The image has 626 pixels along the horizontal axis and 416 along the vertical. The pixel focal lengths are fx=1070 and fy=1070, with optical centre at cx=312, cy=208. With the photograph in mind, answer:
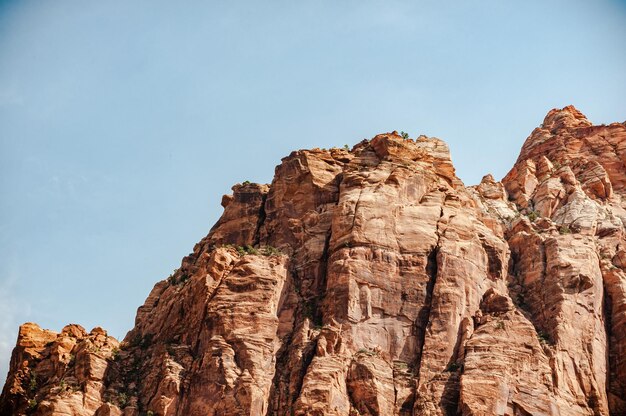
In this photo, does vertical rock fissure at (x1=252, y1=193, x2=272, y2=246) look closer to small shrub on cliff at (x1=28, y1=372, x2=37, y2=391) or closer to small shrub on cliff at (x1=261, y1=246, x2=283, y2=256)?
small shrub on cliff at (x1=261, y1=246, x2=283, y2=256)

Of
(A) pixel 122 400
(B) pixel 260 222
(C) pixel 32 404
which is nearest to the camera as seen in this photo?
(A) pixel 122 400

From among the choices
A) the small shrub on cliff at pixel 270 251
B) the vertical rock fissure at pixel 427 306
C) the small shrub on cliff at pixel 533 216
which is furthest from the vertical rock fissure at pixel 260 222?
the small shrub on cliff at pixel 533 216

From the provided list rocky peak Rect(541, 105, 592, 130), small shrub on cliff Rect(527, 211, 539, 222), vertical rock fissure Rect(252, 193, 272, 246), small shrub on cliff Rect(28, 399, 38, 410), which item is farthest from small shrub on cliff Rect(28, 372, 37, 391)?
rocky peak Rect(541, 105, 592, 130)

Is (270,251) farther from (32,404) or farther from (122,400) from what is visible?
(32,404)

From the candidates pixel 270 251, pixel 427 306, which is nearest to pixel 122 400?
pixel 270 251

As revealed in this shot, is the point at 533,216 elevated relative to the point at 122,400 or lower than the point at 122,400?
elevated

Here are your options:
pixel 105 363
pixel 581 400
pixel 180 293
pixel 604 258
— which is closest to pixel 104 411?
pixel 105 363

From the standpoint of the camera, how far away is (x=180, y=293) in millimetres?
101875

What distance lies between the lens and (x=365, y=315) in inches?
3696

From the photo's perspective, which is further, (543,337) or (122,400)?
(543,337)

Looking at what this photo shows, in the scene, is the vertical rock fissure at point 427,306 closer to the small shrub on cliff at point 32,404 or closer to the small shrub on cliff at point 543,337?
the small shrub on cliff at point 543,337

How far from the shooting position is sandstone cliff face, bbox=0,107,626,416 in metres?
88.4

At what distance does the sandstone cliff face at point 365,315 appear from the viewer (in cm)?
8838

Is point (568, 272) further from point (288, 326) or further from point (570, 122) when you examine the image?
point (570, 122)
